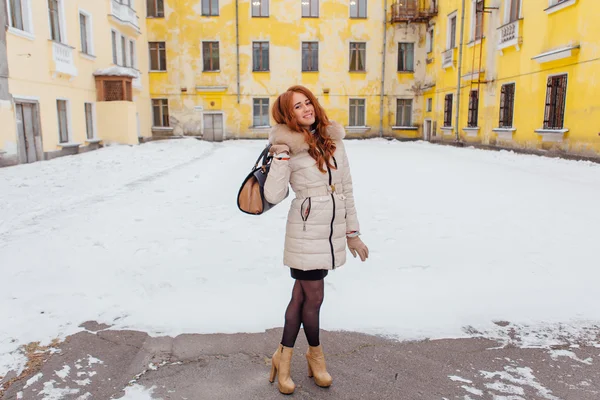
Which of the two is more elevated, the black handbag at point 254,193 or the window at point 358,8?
the window at point 358,8

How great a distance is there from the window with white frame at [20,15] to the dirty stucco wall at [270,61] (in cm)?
1278

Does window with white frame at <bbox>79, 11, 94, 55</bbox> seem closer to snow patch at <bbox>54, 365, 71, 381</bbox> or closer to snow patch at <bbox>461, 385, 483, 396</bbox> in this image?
snow patch at <bbox>54, 365, 71, 381</bbox>

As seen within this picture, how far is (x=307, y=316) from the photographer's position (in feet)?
8.68

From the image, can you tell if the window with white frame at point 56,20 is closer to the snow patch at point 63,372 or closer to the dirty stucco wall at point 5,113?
the dirty stucco wall at point 5,113

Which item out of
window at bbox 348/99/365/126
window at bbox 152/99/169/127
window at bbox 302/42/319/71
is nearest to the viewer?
window at bbox 302/42/319/71

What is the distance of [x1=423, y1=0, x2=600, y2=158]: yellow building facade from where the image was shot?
1233 centimetres

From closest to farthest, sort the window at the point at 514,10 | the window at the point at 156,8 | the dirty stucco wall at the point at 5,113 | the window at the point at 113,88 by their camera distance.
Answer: the dirty stucco wall at the point at 5,113, the window at the point at 514,10, the window at the point at 113,88, the window at the point at 156,8

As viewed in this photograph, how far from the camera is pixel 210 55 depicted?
2631cm

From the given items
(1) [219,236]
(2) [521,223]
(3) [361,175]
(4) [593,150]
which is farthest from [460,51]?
(1) [219,236]

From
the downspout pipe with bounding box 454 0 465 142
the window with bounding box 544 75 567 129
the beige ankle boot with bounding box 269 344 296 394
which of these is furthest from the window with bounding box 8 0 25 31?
the downspout pipe with bounding box 454 0 465 142

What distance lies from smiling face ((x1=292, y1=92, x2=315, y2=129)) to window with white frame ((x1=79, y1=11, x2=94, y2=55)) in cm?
1795

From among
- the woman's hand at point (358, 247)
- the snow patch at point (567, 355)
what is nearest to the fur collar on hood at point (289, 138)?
the woman's hand at point (358, 247)

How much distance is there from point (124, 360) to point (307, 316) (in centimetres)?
117

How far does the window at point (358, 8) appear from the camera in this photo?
26.1 metres
